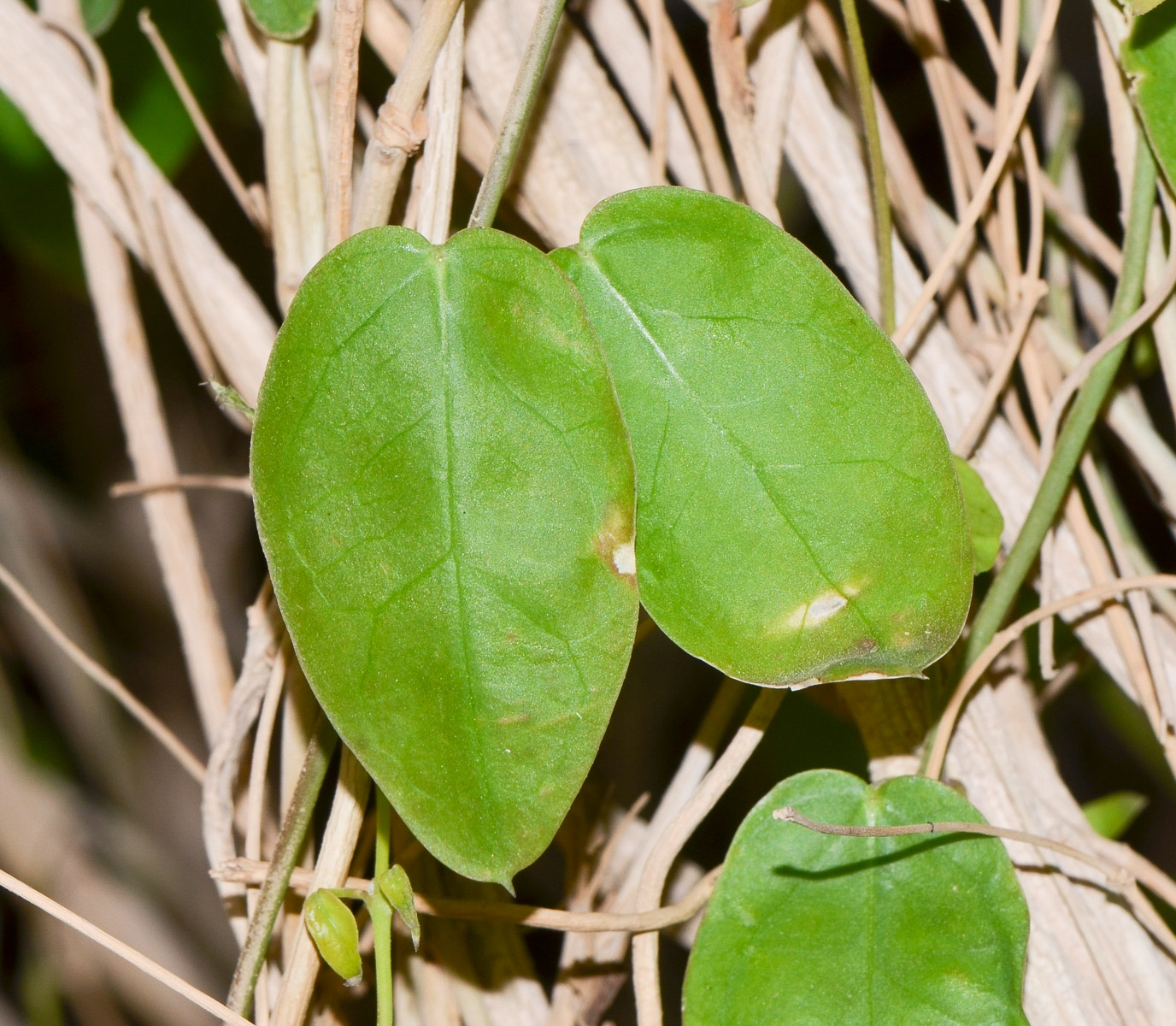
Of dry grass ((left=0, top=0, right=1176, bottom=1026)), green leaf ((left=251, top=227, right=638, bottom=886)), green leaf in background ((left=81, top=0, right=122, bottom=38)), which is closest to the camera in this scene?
green leaf ((left=251, top=227, right=638, bottom=886))

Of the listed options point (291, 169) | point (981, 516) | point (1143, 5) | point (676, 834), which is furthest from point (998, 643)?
point (291, 169)

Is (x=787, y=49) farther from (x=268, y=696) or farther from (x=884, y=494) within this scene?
(x=268, y=696)

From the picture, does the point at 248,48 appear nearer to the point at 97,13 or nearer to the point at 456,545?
the point at 97,13

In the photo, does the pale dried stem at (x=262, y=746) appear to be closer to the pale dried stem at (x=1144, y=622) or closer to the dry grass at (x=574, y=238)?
the dry grass at (x=574, y=238)

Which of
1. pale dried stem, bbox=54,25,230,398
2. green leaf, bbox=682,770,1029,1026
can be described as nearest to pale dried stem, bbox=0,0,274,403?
pale dried stem, bbox=54,25,230,398

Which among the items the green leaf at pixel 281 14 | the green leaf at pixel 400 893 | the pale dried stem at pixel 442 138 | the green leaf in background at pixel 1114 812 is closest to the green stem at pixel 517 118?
the pale dried stem at pixel 442 138

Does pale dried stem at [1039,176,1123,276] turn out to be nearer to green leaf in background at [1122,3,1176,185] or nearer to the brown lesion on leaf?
green leaf in background at [1122,3,1176,185]

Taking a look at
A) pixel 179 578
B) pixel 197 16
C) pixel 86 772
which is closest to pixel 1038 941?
pixel 179 578
